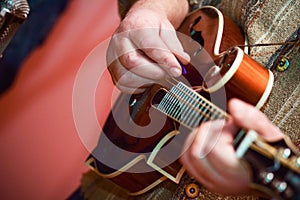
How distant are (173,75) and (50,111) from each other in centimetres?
83

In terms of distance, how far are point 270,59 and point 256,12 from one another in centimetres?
10

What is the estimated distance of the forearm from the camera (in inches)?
38.0

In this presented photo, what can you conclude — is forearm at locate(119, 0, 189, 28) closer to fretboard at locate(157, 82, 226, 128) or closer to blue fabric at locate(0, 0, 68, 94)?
fretboard at locate(157, 82, 226, 128)

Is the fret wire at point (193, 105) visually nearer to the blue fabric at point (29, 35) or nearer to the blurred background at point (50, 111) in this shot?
the blurred background at point (50, 111)

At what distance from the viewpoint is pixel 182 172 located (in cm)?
81

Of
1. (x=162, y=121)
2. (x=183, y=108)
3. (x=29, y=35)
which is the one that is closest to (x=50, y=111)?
(x=29, y=35)

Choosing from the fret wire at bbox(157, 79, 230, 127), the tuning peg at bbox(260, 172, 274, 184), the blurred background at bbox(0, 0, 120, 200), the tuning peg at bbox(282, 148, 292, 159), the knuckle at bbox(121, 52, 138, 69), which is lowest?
the blurred background at bbox(0, 0, 120, 200)

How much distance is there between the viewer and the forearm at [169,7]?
97 cm

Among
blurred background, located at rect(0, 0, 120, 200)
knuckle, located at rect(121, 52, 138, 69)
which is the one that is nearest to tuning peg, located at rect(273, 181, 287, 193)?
knuckle, located at rect(121, 52, 138, 69)

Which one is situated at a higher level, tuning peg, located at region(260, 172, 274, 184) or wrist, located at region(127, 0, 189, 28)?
tuning peg, located at region(260, 172, 274, 184)

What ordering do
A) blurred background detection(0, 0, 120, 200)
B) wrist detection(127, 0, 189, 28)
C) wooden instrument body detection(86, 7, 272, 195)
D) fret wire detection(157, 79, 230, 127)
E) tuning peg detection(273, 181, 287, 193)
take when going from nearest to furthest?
tuning peg detection(273, 181, 287, 193)
fret wire detection(157, 79, 230, 127)
wooden instrument body detection(86, 7, 272, 195)
wrist detection(127, 0, 189, 28)
blurred background detection(0, 0, 120, 200)

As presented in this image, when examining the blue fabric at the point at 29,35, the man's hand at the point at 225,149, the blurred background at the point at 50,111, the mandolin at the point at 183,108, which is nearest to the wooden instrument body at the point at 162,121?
the mandolin at the point at 183,108

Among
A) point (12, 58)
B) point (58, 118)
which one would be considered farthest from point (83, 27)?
point (58, 118)

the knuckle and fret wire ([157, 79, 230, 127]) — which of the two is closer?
fret wire ([157, 79, 230, 127])
